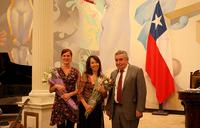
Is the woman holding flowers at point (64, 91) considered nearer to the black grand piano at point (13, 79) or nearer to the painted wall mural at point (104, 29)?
the black grand piano at point (13, 79)

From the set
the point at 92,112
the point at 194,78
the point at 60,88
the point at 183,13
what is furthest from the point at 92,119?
the point at 183,13

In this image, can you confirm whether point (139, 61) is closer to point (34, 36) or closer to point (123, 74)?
point (34, 36)

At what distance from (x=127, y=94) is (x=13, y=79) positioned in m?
5.24

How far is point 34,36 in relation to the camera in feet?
18.0

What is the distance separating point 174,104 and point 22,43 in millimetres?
5111

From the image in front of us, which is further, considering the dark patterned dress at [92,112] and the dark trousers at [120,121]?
the dark patterned dress at [92,112]

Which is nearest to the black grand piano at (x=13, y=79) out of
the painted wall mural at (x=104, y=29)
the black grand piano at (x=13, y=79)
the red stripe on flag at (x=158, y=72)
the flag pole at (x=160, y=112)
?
the black grand piano at (x=13, y=79)

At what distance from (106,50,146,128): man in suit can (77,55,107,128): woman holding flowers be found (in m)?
0.29

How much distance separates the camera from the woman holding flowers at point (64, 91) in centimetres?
433

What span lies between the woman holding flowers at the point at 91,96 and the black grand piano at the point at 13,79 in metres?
4.42

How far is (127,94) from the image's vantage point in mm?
3742

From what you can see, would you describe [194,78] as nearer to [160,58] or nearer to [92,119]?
[160,58]

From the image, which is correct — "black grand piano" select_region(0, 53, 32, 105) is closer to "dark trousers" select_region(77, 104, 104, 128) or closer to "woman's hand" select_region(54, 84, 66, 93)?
"woman's hand" select_region(54, 84, 66, 93)

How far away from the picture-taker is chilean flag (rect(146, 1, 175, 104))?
8922mm
